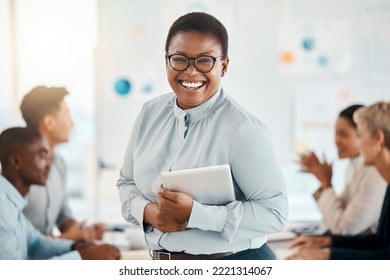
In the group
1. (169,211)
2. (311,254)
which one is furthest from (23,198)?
(311,254)

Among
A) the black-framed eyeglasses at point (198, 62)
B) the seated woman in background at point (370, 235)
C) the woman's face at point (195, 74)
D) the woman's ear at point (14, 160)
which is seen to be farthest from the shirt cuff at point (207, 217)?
the woman's ear at point (14, 160)

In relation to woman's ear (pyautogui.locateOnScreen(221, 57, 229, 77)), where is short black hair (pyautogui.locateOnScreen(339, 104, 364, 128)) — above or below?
below

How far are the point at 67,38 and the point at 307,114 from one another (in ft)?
3.50

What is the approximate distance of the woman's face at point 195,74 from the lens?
5.98 ft

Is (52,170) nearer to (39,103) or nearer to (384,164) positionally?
(39,103)

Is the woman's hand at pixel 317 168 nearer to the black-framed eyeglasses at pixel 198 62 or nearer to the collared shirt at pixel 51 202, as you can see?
the black-framed eyeglasses at pixel 198 62

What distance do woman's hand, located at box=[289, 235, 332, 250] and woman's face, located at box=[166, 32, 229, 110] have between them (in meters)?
0.79

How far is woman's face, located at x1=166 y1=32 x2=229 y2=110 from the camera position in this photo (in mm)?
1822

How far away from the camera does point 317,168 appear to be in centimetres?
234

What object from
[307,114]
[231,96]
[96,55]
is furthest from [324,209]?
[96,55]

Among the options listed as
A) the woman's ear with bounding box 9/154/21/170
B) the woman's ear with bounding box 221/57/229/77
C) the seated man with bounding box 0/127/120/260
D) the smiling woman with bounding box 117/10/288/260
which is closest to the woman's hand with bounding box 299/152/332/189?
the smiling woman with bounding box 117/10/288/260

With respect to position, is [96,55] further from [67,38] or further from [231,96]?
[231,96]

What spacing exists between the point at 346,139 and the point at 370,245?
0.43 metres

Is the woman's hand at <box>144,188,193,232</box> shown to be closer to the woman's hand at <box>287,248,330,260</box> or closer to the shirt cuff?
the shirt cuff
